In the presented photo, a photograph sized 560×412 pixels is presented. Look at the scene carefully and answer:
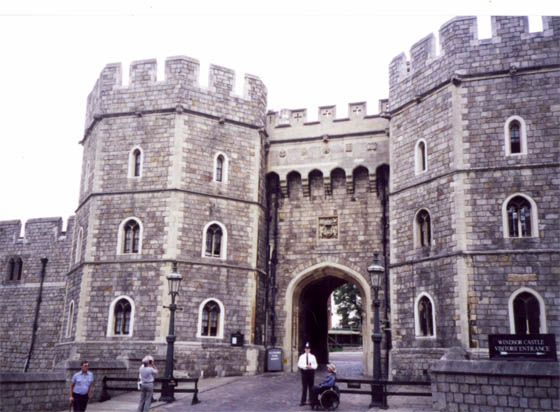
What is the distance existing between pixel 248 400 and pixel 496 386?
6258mm

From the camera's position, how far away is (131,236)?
20.3m

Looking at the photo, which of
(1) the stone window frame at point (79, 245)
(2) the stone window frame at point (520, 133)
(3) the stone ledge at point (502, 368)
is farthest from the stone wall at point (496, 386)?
(1) the stone window frame at point (79, 245)

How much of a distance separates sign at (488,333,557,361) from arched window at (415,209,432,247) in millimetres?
6896

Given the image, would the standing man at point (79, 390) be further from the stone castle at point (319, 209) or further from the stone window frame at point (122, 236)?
the stone window frame at point (122, 236)

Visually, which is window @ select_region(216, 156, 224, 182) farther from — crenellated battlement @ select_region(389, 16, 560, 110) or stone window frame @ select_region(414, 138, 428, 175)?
crenellated battlement @ select_region(389, 16, 560, 110)

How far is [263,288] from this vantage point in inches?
866

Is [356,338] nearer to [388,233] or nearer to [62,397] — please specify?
[388,233]

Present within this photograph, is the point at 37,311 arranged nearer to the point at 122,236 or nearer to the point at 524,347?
the point at 122,236

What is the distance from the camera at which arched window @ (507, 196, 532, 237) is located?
54.6 feet

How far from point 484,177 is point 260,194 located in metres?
8.21

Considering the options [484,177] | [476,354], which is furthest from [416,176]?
[476,354]

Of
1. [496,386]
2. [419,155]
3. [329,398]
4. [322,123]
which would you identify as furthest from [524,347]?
[322,123]

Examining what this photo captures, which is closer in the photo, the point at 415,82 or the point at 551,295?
the point at 551,295

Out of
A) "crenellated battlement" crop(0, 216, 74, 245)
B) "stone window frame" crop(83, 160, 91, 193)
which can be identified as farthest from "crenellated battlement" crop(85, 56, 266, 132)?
"crenellated battlement" crop(0, 216, 74, 245)
